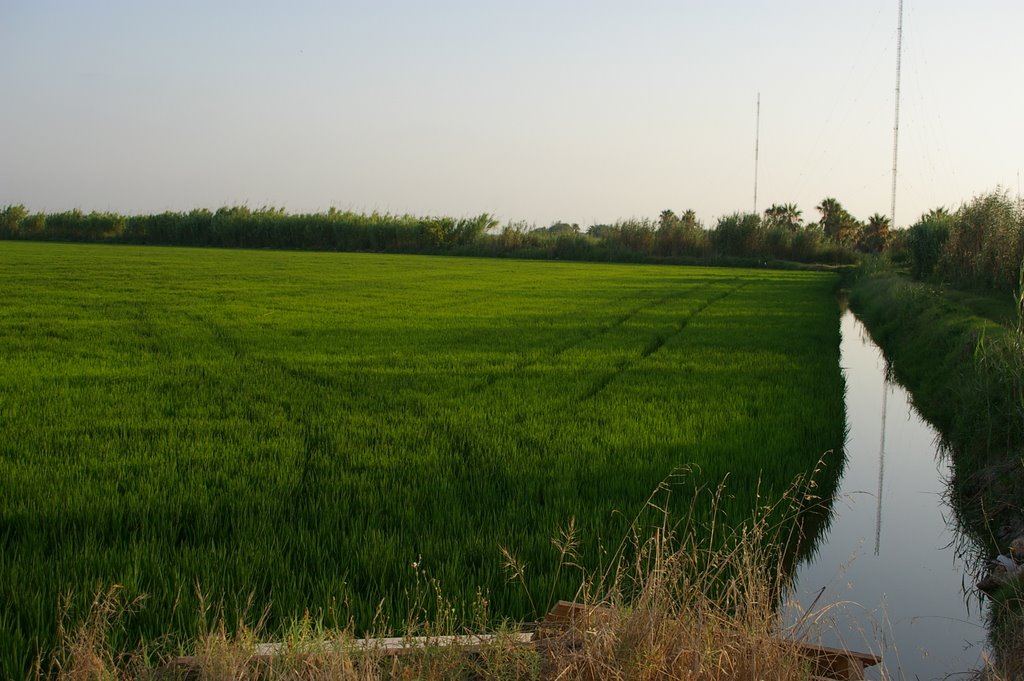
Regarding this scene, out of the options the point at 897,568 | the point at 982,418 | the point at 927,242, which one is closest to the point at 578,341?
the point at 982,418

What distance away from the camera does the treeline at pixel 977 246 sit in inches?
693

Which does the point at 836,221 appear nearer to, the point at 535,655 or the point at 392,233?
the point at 392,233

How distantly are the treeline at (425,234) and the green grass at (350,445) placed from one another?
122 feet

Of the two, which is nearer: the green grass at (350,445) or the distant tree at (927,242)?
the green grass at (350,445)

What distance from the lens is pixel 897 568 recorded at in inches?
192

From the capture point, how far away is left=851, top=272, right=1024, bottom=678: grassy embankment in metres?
4.07

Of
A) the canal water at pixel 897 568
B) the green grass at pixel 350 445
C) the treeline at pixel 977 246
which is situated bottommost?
the canal water at pixel 897 568

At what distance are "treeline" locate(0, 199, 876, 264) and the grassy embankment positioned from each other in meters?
38.0

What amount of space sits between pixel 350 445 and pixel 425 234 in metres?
49.4

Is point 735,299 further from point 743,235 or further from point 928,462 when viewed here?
point 743,235

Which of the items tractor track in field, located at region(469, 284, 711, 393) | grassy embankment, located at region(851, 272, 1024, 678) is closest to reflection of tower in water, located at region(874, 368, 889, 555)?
grassy embankment, located at region(851, 272, 1024, 678)

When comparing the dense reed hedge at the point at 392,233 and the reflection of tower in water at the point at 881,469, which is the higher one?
the dense reed hedge at the point at 392,233

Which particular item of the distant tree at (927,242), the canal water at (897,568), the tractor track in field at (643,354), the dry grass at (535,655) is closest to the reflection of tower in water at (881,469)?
the canal water at (897,568)

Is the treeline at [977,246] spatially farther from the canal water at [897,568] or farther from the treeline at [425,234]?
the treeline at [425,234]
